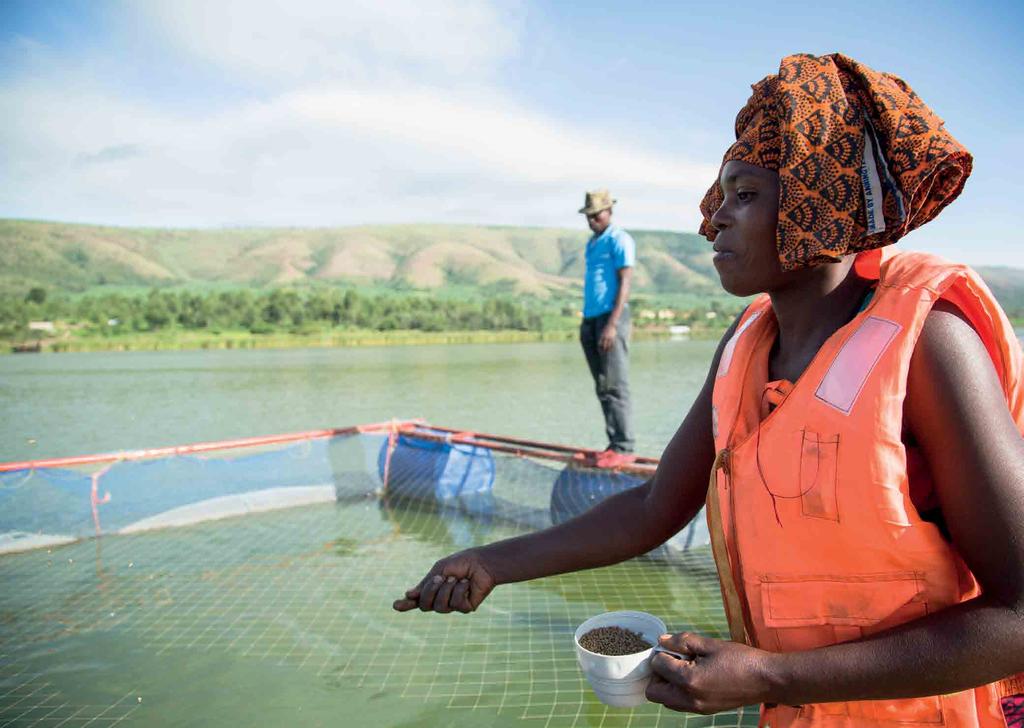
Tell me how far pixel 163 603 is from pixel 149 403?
14.5 m

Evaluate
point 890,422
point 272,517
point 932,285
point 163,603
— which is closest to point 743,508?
point 890,422

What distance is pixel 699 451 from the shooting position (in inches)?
61.2

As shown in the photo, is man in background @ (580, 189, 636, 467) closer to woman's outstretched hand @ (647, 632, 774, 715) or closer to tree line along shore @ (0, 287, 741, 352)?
woman's outstretched hand @ (647, 632, 774, 715)

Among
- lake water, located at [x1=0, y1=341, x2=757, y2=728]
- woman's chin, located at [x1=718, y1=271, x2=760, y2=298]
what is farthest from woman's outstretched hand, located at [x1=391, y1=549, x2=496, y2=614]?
lake water, located at [x1=0, y1=341, x2=757, y2=728]

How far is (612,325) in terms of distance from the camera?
5695mm

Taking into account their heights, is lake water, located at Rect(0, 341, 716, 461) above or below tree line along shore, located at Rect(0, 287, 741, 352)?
below

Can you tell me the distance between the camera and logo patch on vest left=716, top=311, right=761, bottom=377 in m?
1.45

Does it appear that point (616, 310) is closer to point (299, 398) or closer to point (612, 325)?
point (612, 325)

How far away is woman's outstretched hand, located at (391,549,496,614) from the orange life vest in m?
0.59

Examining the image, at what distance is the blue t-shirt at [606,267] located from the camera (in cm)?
580

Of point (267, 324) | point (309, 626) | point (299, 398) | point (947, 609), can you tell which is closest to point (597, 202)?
point (309, 626)

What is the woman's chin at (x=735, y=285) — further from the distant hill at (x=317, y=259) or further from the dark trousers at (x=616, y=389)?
the distant hill at (x=317, y=259)

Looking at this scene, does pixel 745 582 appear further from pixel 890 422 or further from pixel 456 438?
pixel 456 438

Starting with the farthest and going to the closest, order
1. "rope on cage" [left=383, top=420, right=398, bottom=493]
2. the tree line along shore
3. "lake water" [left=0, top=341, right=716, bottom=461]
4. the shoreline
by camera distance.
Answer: the tree line along shore < the shoreline < "lake water" [left=0, top=341, right=716, bottom=461] < "rope on cage" [left=383, top=420, right=398, bottom=493]
